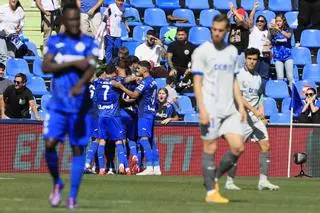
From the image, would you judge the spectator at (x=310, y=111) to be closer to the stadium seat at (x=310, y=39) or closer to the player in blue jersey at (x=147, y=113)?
the player in blue jersey at (x=147, y=113)

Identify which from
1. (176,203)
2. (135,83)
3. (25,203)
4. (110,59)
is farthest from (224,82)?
(110,59)

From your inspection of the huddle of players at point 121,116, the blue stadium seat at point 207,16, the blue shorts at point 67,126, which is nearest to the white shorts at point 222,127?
the blue shorts at point 67,126

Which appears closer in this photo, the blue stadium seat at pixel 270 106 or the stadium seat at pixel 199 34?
the blue stadium seat at pixel 270 106

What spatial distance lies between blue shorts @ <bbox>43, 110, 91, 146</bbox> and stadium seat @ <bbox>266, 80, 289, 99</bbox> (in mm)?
14432

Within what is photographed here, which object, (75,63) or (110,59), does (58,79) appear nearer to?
(75,63)

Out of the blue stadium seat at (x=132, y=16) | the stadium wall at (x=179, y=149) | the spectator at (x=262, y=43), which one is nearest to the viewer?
the stadium wall at (x=179, y=149)

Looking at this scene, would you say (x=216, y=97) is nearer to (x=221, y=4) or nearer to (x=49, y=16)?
(x=49, y=16)

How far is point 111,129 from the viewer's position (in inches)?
886

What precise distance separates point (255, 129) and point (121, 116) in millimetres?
6137

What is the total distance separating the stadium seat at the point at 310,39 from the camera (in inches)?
1113

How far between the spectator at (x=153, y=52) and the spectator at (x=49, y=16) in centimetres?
236

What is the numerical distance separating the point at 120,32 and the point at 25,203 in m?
14.2

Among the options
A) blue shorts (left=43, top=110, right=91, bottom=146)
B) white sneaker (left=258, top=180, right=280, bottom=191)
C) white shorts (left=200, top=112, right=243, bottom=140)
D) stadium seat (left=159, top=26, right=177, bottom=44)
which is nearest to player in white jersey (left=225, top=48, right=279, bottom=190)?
white sneaker (left=258, top=180, right=280, bottom=191)

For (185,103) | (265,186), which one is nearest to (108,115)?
(185,103)
